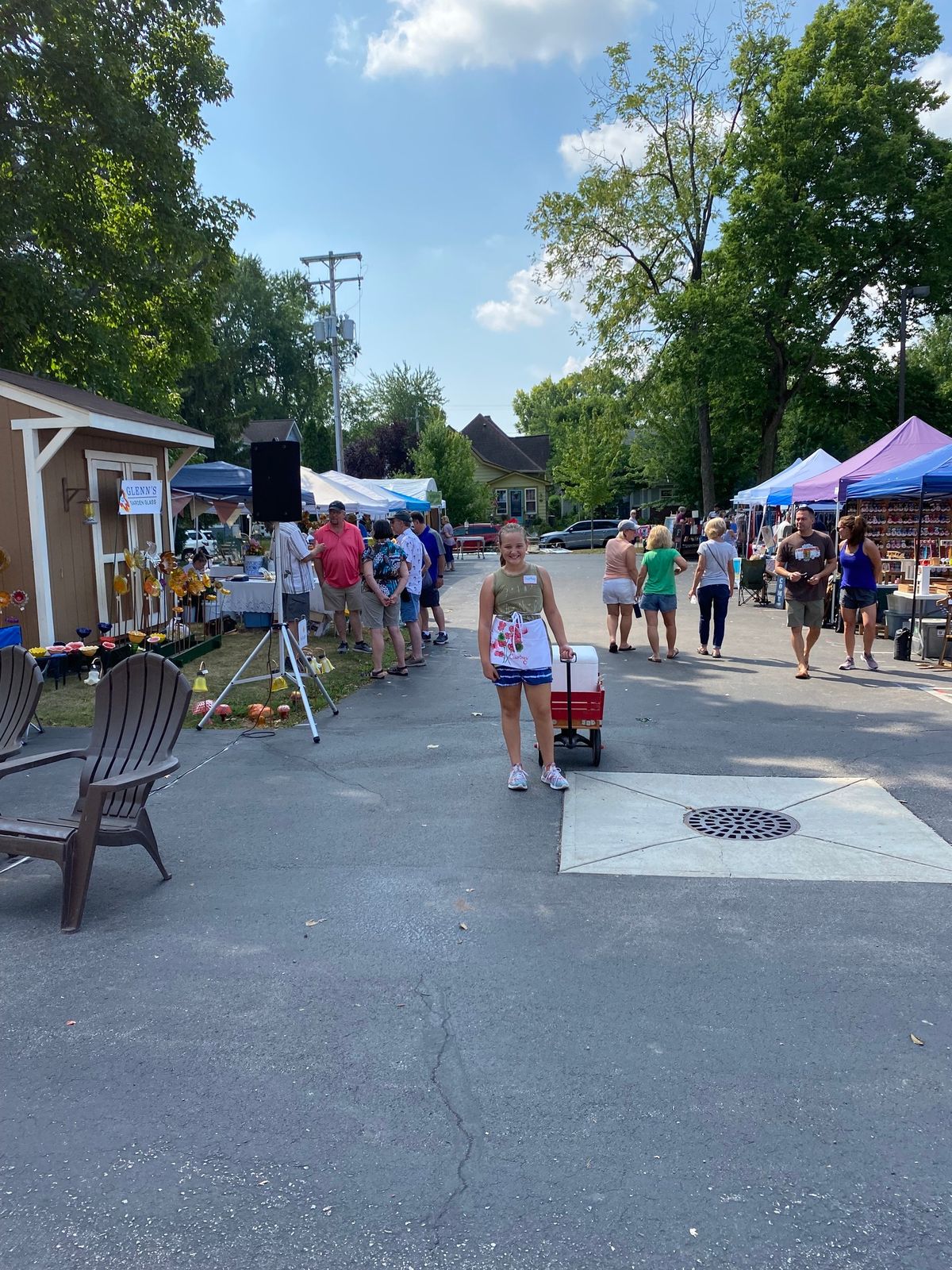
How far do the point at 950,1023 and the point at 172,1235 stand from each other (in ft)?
8.89

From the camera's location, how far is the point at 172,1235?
239 centimetres

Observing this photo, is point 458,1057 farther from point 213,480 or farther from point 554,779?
point 213,480

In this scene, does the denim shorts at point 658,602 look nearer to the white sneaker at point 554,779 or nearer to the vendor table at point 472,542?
the white sneaker at point 554,779

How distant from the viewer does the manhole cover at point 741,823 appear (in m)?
5.32

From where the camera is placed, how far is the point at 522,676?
589 centimetres

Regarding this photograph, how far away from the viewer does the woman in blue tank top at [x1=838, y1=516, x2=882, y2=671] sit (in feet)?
33.9

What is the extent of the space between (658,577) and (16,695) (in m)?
7.44

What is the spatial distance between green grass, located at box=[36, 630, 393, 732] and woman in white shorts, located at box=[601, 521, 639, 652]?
2.97 m

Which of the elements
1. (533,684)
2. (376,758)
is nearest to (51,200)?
(376,758)

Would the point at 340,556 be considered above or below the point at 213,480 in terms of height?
below

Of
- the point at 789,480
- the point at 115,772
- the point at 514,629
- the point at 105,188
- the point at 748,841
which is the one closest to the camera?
the point at 115,772

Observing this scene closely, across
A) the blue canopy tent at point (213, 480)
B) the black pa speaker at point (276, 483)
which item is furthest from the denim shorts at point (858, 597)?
the blue canopy tent at point (213, 480)

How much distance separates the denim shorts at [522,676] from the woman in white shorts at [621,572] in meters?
5.27

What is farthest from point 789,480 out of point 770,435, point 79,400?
point 79,400
